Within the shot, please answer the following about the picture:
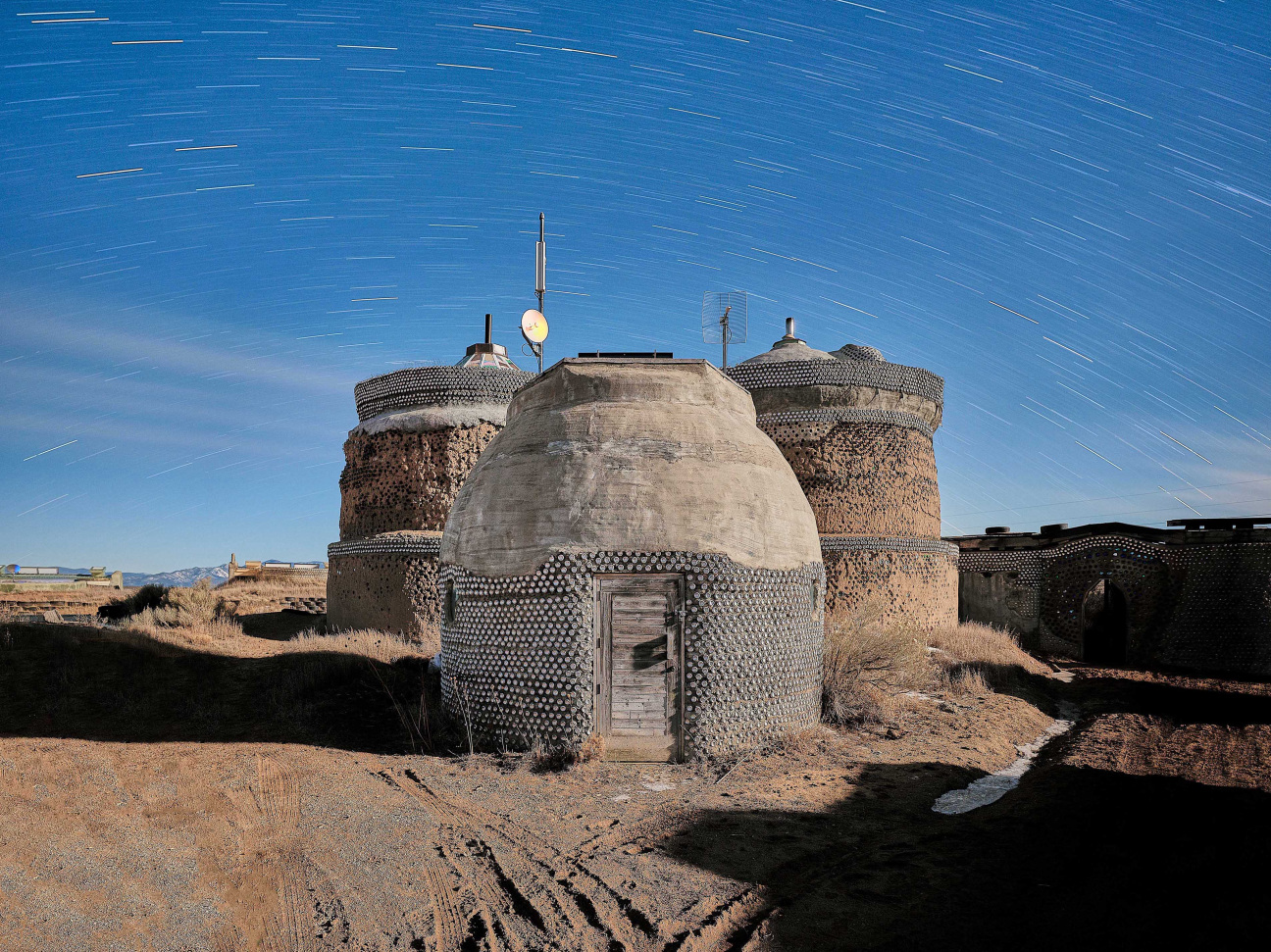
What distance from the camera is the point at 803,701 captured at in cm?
943

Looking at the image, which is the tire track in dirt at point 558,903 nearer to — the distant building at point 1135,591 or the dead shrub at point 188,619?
the dead shrub at point 188,619

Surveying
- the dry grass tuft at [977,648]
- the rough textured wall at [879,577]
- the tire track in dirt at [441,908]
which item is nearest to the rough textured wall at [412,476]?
the rough textured wall at [879,577]

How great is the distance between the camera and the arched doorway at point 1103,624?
67.5 ft

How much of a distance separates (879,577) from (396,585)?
36.6ft

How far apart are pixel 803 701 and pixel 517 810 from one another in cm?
417

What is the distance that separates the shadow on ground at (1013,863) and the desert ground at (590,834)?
1.1 inches

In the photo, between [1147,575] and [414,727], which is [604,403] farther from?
[1147,575]

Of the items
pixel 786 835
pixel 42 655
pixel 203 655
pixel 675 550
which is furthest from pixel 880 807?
pixel 42 655

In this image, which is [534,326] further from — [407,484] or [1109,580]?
[1109,580]

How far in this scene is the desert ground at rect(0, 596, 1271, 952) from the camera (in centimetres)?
475

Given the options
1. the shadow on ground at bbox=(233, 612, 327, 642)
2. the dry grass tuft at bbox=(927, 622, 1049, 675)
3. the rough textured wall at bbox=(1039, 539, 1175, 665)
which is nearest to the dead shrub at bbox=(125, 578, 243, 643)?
the shadow on ground at bbox=(233, 612, 327, 642)

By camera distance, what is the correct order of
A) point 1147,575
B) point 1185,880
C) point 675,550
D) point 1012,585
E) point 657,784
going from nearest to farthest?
1. point 1185,880
2. point 657,784
3. point 675,550
4. point 1147,575
5. point 1012,585

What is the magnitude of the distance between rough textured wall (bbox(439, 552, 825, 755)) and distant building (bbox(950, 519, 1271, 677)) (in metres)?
15.6

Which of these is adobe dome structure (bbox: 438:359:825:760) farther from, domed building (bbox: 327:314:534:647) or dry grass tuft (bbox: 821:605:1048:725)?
domed building (bbox: 327:314:534:647)
